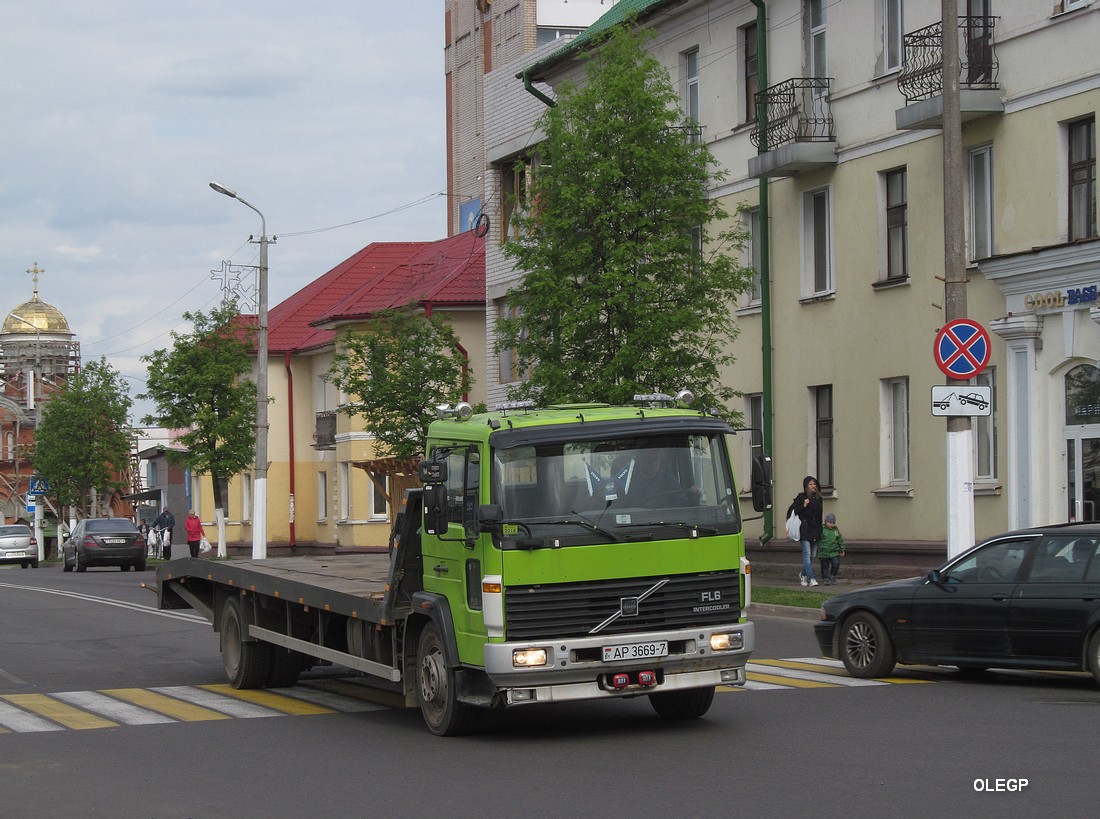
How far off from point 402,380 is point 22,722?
24.3 meters

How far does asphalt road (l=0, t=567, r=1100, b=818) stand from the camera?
29.6 feet

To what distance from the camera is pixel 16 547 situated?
58344 mm

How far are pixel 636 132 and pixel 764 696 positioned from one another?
1519 centimetres

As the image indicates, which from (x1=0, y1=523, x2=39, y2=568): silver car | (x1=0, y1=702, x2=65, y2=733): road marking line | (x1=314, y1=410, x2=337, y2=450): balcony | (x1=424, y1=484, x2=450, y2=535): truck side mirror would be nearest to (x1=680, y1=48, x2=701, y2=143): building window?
(x1=0, y1=702, x2=65, y2=733): road marking line

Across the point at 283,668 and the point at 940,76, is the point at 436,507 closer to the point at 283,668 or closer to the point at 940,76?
the point at 283,668

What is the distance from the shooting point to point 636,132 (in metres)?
27.2

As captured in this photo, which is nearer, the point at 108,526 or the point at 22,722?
the point at 22,722

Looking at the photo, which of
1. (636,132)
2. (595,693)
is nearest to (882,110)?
(636,132)

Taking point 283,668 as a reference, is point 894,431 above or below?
above

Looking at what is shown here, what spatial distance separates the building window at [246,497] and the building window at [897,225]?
39375 mm

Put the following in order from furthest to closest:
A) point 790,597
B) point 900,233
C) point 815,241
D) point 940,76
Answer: point 815,241 → point 900,233 → point 940,76 → point 790,597

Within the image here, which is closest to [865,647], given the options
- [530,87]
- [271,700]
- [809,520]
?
[271,700]

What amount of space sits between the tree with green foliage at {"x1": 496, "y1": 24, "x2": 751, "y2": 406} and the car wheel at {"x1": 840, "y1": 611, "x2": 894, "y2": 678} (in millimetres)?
11986

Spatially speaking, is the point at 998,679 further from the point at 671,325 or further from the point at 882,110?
the point at 882,110
